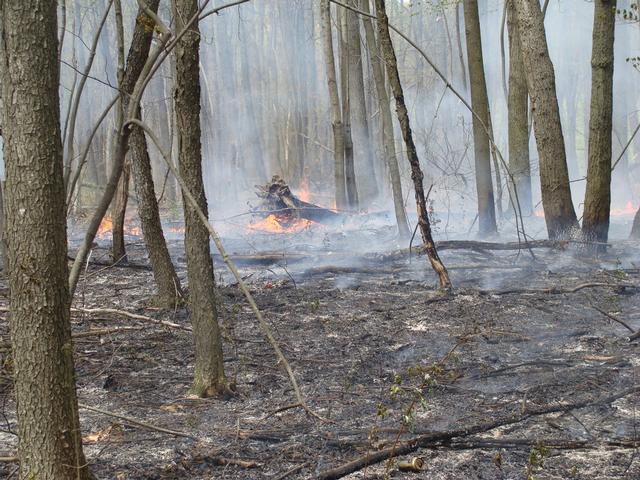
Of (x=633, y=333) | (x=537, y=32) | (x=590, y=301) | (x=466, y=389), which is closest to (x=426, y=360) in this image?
(x=466, y=389)

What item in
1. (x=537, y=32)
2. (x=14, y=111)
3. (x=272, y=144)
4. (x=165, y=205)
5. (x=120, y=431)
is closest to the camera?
(x=14, y=111)

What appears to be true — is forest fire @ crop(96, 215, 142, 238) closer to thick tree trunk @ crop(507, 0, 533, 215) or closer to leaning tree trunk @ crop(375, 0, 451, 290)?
thick tree trunk @ crop(507, 0, 533, 215)

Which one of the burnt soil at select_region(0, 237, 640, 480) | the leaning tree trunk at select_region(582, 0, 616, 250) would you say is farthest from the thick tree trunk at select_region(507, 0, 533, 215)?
the burnt soil at select_region(0, 237, 640, 480)

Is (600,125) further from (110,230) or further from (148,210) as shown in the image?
(110,230)

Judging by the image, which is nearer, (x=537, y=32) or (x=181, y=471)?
(x=181, y=471)

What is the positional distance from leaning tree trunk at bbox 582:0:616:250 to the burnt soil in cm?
96

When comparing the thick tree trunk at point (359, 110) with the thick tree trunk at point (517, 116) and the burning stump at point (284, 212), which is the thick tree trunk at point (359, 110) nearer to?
the burning stump at point (284, 212)

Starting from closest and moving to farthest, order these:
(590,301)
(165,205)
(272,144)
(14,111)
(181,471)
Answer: (14,111), (181,471), (590,301), (165,205), (272,144)

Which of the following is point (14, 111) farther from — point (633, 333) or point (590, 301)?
point (590, 301)

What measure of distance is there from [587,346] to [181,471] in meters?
3.41

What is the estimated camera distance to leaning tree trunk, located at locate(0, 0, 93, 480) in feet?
7.82

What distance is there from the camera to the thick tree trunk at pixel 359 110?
51.3ft

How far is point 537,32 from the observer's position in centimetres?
906

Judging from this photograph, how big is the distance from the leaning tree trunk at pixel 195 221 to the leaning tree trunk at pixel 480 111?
24.1ft
